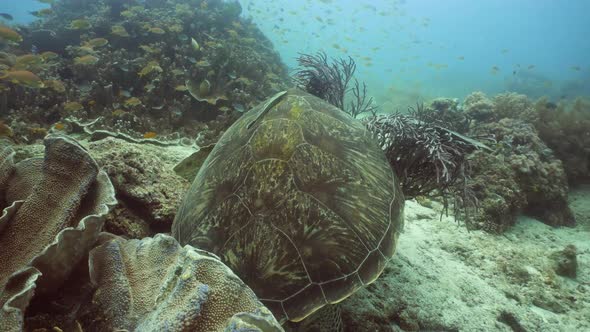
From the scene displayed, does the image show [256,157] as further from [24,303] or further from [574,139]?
[574,139]

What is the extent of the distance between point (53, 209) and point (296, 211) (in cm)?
163

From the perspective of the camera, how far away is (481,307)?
10.3ft

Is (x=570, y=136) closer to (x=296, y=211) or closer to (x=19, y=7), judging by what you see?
(x=296, y=211)

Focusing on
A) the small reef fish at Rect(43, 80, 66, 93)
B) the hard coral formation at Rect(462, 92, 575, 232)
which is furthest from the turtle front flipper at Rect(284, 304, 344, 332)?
the small reef fish at Rect(43, 80, 66, 93)

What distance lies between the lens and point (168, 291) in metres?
1.40

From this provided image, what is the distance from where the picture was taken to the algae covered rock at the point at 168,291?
1.25 m

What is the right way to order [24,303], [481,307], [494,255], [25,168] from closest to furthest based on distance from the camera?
Result: [24,303], [25,168], [481,307], [494,255]

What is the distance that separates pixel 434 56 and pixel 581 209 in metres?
117

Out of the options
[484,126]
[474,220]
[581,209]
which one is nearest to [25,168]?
[474,220]

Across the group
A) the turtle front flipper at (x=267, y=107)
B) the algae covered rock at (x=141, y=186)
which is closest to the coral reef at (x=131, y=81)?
the algae covered rock at (x=141, y=186)

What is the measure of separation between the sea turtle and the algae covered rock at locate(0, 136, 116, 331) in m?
0.66

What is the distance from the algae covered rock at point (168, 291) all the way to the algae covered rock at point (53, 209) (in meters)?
0.16

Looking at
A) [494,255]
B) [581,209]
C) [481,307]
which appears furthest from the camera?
[581,209]

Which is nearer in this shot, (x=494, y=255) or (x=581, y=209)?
(x=494, y=255)
